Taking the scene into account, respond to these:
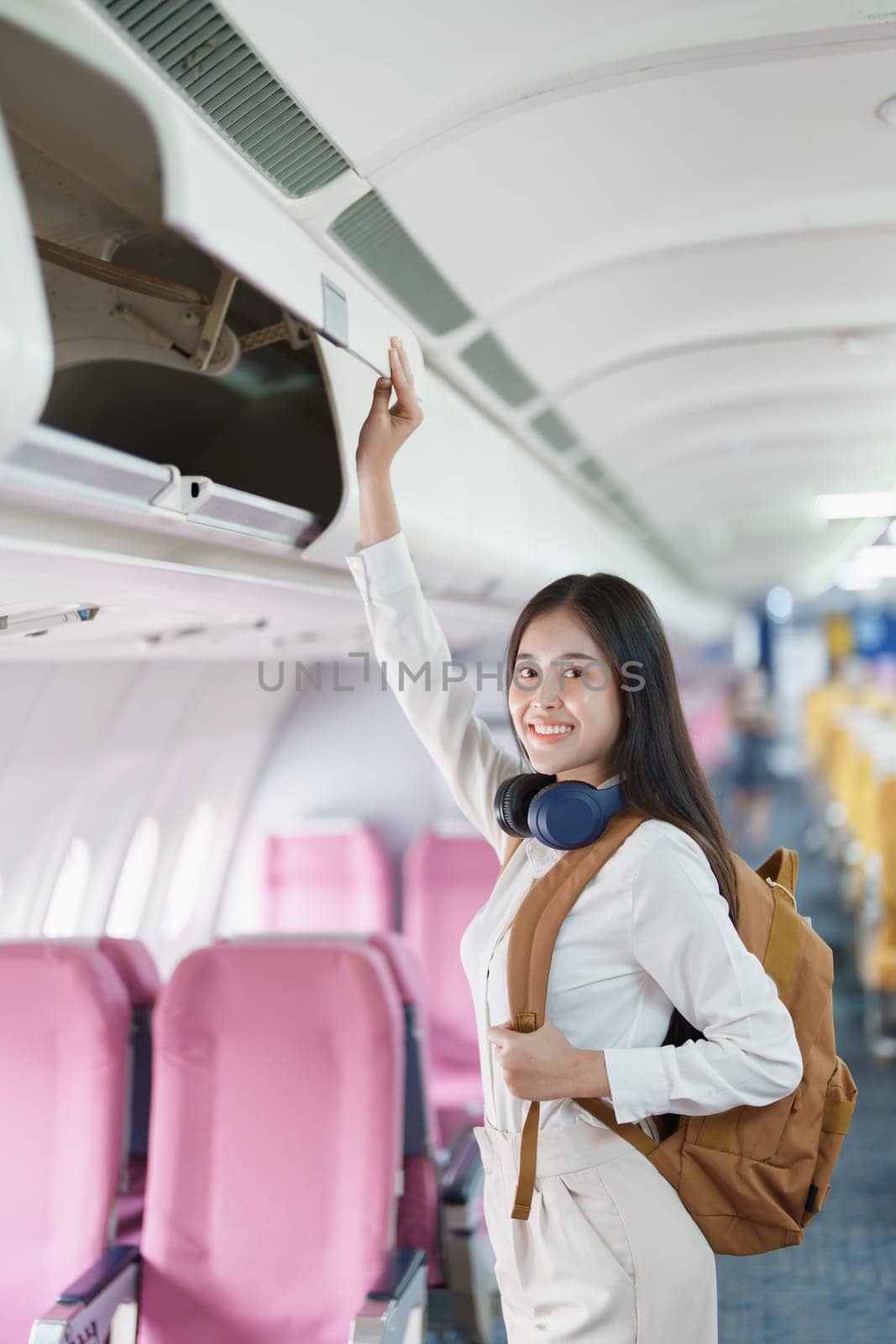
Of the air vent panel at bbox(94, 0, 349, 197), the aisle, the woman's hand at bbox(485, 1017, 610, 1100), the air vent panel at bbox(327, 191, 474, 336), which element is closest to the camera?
the air vent panel at bbox(94, 0, 349, 197)

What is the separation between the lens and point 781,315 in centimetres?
328

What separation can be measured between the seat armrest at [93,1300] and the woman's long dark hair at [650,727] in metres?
1.45

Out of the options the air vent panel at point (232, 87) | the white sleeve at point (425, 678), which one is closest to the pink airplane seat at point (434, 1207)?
the white sleeve at point (425, 678)

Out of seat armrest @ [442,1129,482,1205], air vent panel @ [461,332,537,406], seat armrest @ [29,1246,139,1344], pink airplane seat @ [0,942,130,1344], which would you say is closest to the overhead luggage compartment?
air vent panel @ [461,332,537,406]

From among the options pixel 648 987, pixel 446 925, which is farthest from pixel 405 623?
pixel 446 925

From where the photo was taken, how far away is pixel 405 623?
6.91 ft

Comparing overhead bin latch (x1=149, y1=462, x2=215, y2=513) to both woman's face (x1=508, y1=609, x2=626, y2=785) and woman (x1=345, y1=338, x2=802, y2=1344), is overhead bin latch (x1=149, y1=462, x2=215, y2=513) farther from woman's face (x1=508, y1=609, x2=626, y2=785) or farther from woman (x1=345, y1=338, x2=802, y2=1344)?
woman's face (x1=508, y1=609, x2=626, y2=785)

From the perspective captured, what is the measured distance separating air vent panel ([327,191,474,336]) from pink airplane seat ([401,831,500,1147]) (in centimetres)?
251

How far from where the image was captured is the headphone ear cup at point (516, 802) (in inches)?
73.2

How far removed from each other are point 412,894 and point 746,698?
821 centimetres

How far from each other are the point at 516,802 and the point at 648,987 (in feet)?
1.12

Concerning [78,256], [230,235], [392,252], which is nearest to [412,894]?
[392,252]

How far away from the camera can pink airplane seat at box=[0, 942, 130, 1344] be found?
8.88 feet

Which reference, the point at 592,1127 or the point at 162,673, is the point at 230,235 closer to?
the point at 592,1127
